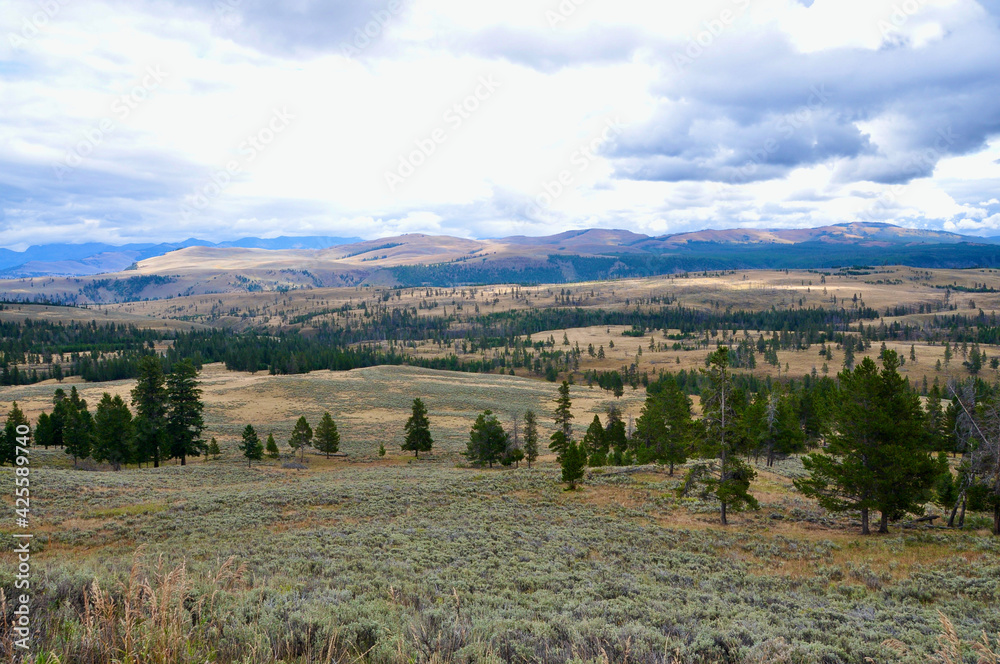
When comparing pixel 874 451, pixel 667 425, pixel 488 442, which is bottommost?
pixel 488 442

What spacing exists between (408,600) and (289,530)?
13.5m

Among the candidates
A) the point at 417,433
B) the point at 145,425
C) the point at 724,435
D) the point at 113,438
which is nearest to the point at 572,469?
the point at 724,435

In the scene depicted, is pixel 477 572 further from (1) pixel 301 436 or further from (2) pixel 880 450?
(1) pixel 301 436

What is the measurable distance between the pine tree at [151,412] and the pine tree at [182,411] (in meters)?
0.62

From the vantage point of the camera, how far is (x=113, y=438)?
44969 millimetres

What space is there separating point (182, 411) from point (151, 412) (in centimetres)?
248

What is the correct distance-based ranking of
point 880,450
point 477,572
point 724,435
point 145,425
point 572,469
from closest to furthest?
point 477,572 < point 880,450 < point 724,435 < point 572,469 < point 145,425

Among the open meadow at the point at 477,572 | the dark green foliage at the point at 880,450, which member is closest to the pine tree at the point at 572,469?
the open meadow at the point at 477,572

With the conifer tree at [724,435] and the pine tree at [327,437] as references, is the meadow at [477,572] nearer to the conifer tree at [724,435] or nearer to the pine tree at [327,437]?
the conifer tree at [724,435]

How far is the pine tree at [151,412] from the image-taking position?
1812 inches

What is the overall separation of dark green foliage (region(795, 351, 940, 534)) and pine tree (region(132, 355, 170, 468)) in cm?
5271

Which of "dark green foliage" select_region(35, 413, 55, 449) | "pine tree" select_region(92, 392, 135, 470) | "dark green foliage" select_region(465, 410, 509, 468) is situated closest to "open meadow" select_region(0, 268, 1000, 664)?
"pine tree" select_region(92, 392, 135, 470)

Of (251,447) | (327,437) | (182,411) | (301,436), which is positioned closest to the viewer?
(182,411)

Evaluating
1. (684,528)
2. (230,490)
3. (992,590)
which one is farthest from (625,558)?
(230,490)
